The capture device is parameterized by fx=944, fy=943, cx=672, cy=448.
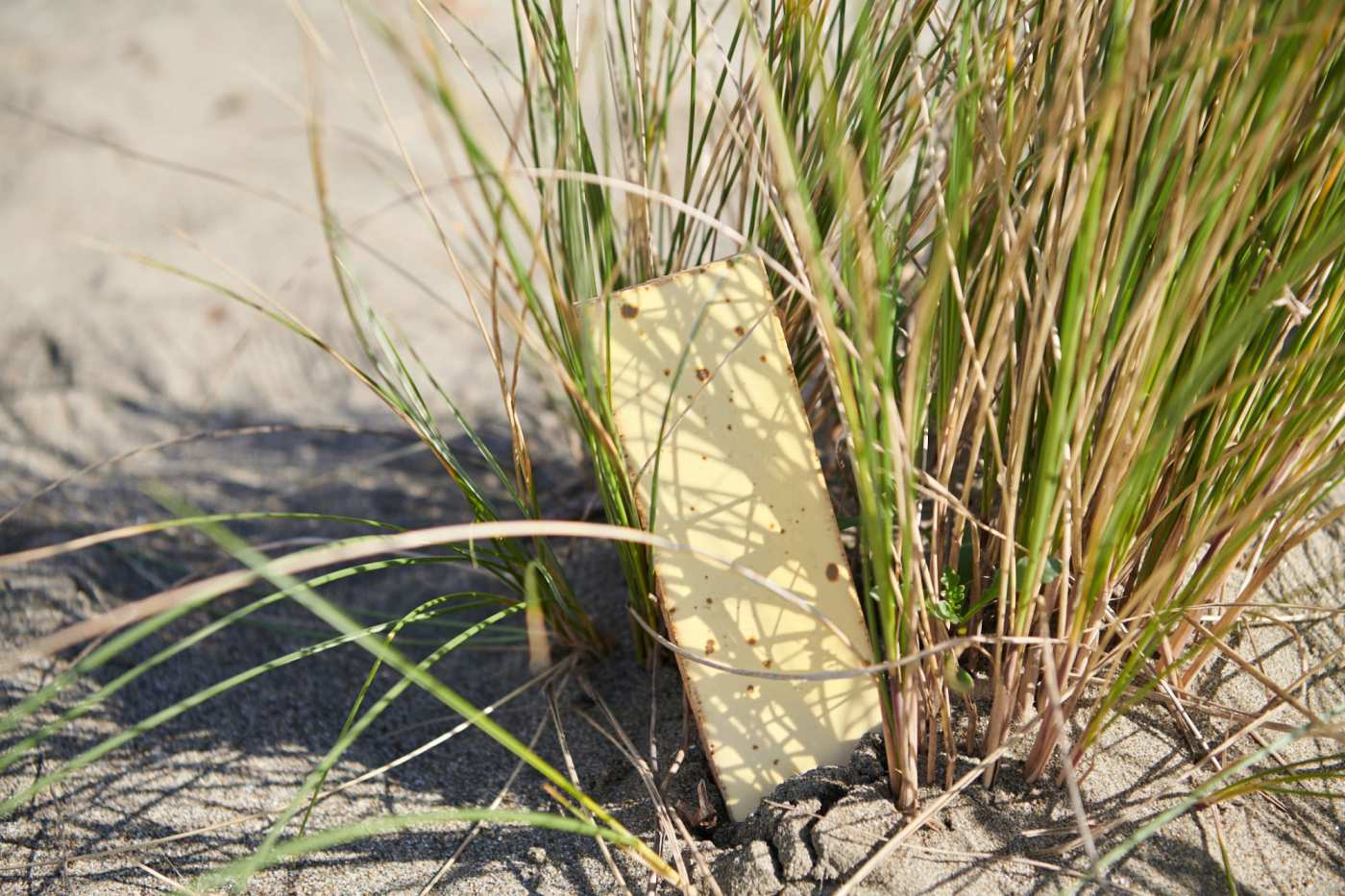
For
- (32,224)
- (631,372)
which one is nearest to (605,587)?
(631,372)

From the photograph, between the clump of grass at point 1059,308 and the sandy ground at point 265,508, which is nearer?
the clump of grass at point 1059,308

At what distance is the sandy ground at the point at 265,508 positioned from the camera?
86cm

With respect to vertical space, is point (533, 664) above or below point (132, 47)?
below

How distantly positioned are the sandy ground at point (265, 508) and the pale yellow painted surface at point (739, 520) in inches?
2.9

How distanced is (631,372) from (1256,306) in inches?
21.2

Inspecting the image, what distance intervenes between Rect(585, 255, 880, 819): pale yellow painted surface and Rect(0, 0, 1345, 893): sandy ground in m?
0.07

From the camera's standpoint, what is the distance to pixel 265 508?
148cm

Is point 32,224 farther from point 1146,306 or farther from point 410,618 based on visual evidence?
point 1146,306

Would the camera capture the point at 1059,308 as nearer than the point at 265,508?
Yes

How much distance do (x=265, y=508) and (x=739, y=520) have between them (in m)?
0.89

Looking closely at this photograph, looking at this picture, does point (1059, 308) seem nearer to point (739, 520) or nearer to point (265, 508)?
point (739, 520)

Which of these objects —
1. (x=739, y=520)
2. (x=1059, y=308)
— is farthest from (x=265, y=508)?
(x=1059, y=308)

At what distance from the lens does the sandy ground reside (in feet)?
2.83

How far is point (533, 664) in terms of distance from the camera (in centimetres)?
118
